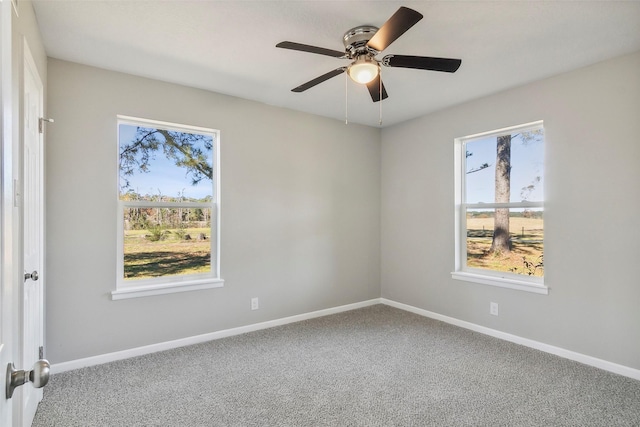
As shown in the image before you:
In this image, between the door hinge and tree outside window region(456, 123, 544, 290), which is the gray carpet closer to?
tree outside window region(456, 123, 544, 290)

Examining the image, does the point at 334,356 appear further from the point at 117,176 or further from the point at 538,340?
the point at 117,176

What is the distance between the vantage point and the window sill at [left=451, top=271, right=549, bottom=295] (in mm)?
3120

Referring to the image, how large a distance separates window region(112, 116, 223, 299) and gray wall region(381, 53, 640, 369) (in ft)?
8.52

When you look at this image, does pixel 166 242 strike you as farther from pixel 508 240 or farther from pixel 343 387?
pixel 508 240

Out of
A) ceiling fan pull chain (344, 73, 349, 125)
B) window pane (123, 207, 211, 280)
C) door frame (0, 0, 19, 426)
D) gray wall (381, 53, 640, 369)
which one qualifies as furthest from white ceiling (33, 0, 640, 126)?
door frame (0, 0, 19, 426)

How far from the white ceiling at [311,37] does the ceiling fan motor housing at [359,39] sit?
4cm

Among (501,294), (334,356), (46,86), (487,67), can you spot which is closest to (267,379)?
(334,356)

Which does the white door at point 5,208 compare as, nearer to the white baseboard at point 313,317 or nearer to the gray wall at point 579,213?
the white baseboard at point 313,317

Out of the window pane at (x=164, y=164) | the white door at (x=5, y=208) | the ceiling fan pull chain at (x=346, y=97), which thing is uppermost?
the ceiling fan pull chain at (x=346, y=97)

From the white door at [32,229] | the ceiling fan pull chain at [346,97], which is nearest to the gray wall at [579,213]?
the ceiling fan pull chain at [346,97]

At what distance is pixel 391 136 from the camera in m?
4.59

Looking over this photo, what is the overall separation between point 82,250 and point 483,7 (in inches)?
131

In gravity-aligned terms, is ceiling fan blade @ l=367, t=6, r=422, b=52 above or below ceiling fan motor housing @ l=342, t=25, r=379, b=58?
below

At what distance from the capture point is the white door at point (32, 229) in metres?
1.92
